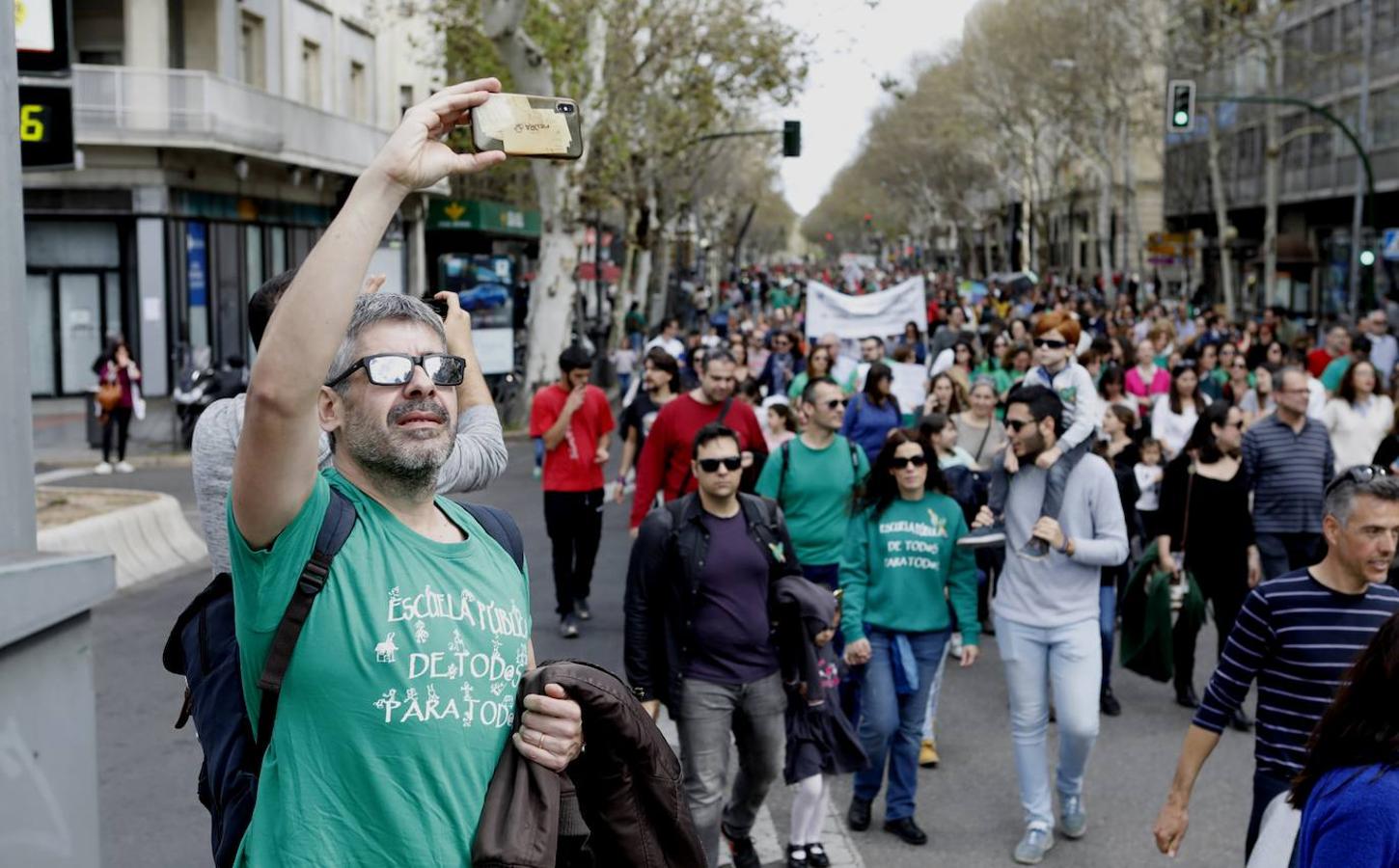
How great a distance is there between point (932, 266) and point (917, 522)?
114 meters

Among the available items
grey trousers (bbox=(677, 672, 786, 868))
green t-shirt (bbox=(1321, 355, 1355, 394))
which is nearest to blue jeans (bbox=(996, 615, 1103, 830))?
grey trousers (bbox=(677, 672, 786, 868))

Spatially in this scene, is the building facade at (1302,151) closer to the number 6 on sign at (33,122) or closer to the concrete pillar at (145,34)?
the concrete pillar at (145,34)

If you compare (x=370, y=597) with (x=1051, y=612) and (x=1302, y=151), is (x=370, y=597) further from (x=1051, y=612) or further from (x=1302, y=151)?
(x=1302, y=151)

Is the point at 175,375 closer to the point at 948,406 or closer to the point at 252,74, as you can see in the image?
the point at 252,74

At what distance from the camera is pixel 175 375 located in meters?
28.1

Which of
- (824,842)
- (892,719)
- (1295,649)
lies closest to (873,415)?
(892,719)

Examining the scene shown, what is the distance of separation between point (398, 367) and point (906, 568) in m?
4.72

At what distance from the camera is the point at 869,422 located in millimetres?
11195

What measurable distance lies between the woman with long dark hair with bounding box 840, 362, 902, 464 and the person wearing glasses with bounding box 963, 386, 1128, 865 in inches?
153

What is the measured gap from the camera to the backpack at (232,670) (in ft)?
8.50

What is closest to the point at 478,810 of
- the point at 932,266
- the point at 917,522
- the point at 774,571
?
the point at 774,571

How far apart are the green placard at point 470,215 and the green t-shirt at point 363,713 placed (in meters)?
43.6

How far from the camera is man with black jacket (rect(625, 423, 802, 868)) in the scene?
611cm

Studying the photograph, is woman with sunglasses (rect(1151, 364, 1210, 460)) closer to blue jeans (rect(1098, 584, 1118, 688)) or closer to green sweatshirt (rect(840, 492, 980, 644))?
blue jeans (rect(1098, 584, 1118, 688))
